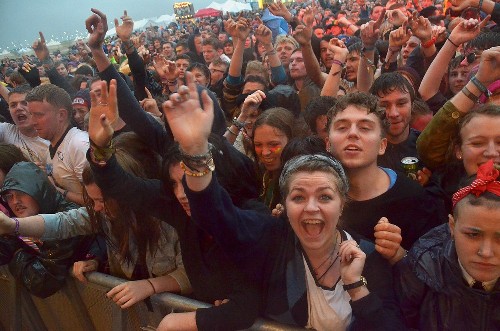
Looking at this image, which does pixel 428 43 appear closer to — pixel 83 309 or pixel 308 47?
pixel 308 47

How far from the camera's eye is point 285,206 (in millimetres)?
1880

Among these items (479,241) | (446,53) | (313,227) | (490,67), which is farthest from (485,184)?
(446,53)

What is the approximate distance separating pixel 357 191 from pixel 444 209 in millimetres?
478

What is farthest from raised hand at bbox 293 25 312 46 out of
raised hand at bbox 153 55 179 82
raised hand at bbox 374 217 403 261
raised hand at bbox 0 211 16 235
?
raised hand at bbox 0 211 16 235

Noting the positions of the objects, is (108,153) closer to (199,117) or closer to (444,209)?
(199,117)

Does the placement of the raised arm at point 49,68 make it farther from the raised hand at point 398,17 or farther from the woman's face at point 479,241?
the woman's face at point 479,241

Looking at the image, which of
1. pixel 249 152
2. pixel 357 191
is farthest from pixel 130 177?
pixel 249 152

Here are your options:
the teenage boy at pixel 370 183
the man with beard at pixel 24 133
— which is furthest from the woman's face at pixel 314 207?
the man with beard at pixel 24 133

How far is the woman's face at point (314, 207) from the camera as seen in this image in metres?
1.74

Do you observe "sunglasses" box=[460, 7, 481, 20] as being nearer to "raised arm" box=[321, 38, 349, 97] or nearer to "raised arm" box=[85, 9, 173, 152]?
"raised arm" box=[321, 38, 349, 97]

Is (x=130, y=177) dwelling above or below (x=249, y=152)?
above

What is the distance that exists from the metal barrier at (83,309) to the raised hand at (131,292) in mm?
75

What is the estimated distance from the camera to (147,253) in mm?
2348

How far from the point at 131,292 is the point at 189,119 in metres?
1.08
